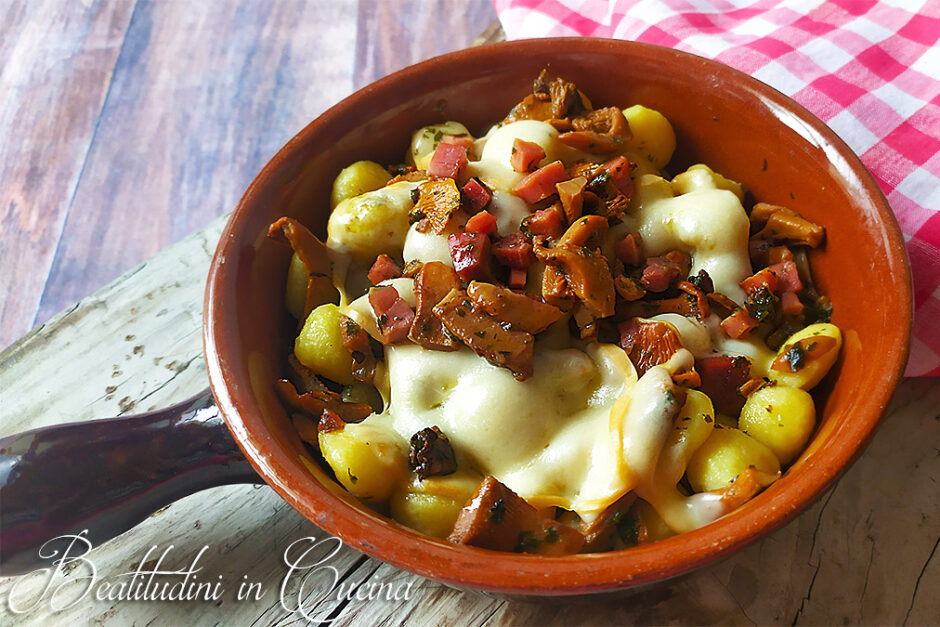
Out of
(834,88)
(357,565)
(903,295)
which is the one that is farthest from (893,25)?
(357,565)

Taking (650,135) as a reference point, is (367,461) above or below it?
below

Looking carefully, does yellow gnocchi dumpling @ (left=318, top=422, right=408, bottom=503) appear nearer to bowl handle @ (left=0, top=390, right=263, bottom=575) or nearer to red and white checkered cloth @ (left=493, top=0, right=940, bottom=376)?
bowl handle @ (left=0, top=390, right=263, bottom=575)

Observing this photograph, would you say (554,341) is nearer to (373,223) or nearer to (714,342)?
(714,342)

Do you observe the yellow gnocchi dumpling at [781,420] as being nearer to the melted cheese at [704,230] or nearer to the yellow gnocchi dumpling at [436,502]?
the melted cheese at [704,230]

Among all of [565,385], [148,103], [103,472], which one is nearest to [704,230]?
[565,385]

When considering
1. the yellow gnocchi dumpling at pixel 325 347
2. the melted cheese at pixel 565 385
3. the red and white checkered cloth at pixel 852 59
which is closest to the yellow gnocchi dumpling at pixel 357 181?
the melted cheese at pixel 565 385

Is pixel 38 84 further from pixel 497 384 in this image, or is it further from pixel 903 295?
pixel 903 295
